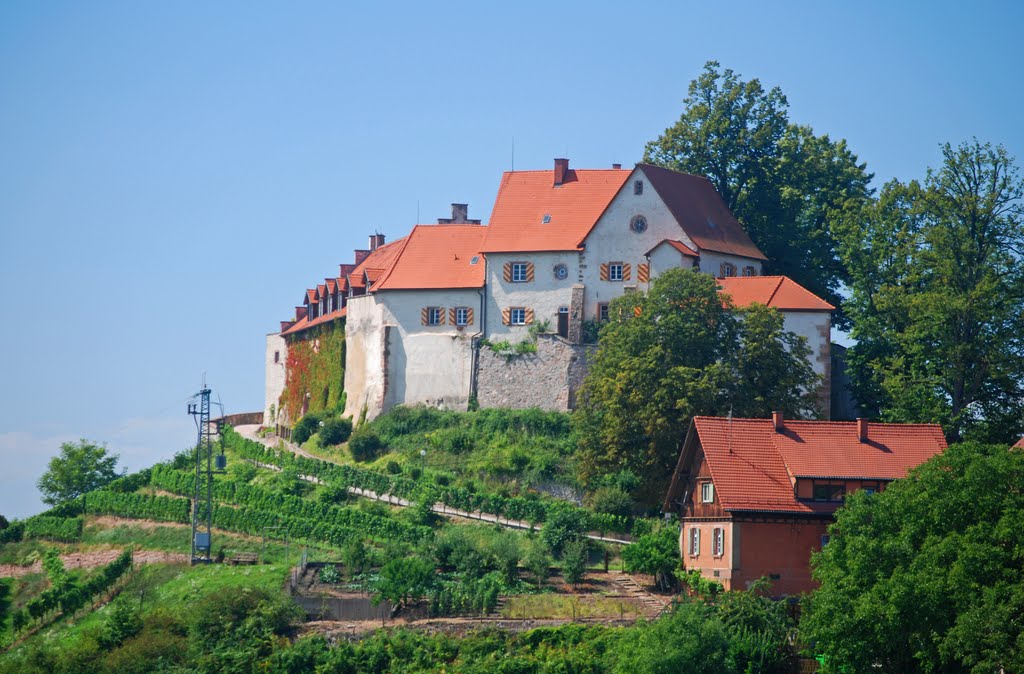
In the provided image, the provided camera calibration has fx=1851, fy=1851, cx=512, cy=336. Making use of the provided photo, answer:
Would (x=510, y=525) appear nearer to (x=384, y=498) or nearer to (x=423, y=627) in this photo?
(x=384, y=498)

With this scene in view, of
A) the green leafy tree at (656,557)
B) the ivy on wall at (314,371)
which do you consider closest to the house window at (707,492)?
the green leafy tree at (656,557)

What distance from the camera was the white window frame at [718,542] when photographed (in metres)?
55.7

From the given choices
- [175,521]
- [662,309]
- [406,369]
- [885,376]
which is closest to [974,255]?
[885,376]

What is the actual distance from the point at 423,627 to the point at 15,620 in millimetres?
17281

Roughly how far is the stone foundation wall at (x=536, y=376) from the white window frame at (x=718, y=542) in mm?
20928

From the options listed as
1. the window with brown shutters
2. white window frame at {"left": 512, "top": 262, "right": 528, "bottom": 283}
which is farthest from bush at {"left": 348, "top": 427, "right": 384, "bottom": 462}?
white window frame at {"left": 512, "top": 262, "right": 528, "bottom": 283}

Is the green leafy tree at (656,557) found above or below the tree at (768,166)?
below

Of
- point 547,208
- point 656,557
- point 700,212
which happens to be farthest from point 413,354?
point 656,557

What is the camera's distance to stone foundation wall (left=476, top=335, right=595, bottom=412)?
253 ft

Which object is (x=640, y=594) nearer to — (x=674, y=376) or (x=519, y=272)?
(x=674, y=376)

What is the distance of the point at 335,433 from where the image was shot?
268ft

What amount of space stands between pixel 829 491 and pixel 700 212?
25.6m

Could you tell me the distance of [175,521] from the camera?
74750 millimetres

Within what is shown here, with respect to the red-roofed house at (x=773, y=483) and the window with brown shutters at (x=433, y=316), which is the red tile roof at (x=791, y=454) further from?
the window with brown shutters at (x=433, y=316)
